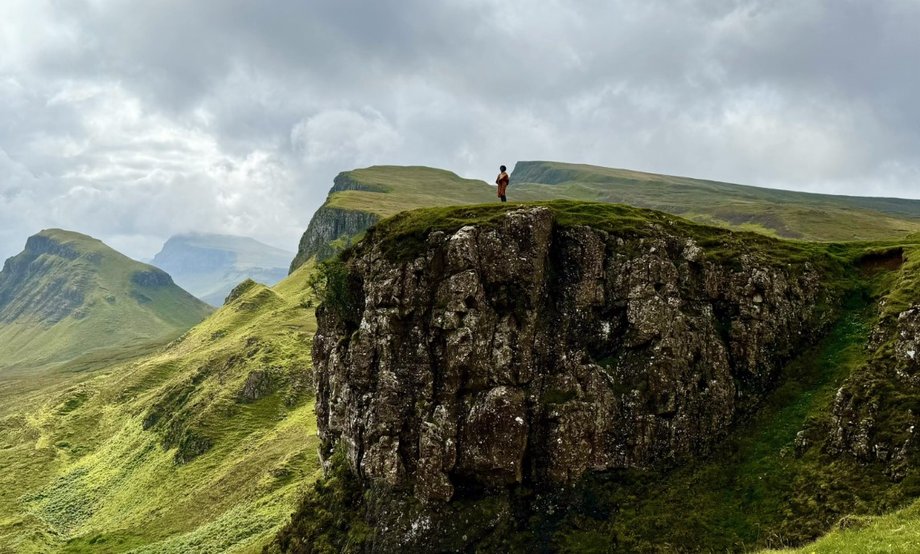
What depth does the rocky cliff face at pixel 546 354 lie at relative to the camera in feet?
136

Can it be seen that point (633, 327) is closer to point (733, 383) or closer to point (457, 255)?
point (733, 383)

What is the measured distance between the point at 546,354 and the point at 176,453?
96.4 meters

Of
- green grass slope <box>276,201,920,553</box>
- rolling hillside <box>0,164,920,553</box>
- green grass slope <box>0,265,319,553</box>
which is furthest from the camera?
green grass slope <box>0,265,319,553</box>

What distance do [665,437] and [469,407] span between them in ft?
50.5

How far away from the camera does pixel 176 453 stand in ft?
360

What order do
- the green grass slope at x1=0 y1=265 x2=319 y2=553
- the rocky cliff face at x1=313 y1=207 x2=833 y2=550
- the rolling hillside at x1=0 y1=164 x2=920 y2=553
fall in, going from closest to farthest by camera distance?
the rolling hillside at x1=0 y1=164 x2=920 y2=553
the rocky cliff face at x1=313 y1=207 x2=833 y2=550
the green grass slope at x1=0 y1=265 x2=319 y2=553

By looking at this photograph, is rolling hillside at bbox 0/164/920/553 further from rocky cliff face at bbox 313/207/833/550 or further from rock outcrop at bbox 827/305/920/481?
rocky cliff face at bbox 313/207/833/550

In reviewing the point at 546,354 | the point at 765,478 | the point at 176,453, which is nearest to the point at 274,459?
the point at 176,453

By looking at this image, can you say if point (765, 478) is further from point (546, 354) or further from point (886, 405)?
point (546, 354)

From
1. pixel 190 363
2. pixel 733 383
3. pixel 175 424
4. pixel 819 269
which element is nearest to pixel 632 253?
pixel 733 383

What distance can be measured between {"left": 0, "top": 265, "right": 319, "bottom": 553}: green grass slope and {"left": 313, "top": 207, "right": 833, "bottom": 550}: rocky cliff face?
2825cm

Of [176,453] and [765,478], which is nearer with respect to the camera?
[765,478]

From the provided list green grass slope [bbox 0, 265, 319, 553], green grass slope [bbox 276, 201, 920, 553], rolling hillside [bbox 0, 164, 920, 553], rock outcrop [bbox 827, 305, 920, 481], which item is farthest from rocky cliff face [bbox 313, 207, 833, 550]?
green grass slope [bbox 0, 265, 319, 553]

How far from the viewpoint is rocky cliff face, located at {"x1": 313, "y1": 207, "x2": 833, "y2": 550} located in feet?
136
